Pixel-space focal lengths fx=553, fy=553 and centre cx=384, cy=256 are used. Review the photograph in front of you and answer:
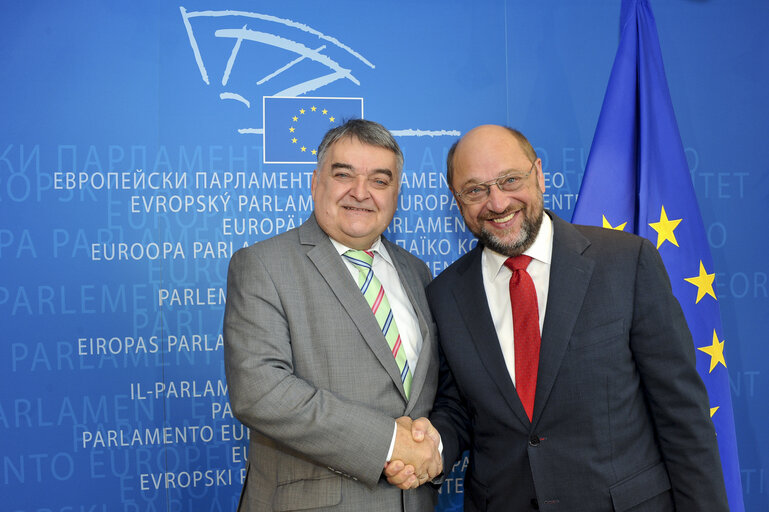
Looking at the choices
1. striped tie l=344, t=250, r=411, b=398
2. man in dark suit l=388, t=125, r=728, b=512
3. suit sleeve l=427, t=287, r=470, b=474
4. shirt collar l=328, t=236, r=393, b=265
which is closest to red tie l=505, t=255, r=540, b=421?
man in dark suit l=388, t=125, r=728, b=512

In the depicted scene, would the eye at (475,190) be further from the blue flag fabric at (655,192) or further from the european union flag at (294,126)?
the european union flag at (294,126)

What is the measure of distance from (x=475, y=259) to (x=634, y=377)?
0.69 m

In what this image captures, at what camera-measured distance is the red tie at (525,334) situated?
181cm

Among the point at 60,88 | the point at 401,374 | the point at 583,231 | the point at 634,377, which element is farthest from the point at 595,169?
the point at 60,88

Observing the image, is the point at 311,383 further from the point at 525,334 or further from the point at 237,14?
the point at 237,14

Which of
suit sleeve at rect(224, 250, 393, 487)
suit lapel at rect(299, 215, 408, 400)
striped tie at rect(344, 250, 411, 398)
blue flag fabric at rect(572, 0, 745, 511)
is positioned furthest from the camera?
blue flag fabric at rect(572, 0, 745, 511)

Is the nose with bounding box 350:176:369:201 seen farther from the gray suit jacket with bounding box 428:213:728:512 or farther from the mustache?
the gray suit jacket with bounding box 428:213:728:512

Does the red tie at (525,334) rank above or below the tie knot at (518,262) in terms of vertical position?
below

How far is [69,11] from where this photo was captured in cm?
286

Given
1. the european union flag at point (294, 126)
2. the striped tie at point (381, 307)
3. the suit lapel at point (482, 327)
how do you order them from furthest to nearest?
the european union flag at point (294, 126) < the striped tie at point (381, 307) < the suit lapel at point (482, 327)

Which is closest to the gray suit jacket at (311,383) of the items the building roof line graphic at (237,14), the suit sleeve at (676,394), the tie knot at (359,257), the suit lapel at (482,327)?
the tie knot at (359,257)

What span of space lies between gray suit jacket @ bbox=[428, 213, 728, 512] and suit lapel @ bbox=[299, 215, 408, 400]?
1.06ft

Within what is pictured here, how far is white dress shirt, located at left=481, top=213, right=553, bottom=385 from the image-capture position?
75.1 inches

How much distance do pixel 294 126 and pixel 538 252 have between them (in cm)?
159
